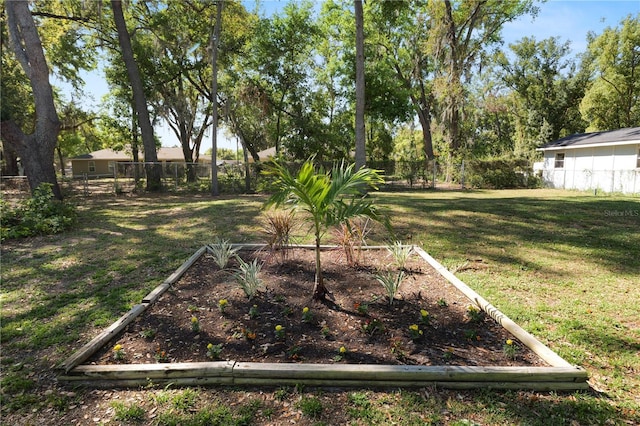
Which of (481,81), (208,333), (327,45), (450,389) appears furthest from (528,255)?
(481,81)

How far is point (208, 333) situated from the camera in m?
2.99

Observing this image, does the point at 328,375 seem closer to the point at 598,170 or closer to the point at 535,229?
the point at 535,229

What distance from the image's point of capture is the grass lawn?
2152mm

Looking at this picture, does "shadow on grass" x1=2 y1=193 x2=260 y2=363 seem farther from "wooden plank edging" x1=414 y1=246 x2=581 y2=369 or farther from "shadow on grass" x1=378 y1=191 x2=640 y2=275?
"shadow on grass" x1=378 y1=191 x2=640 y2=275

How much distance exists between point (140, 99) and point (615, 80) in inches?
1261

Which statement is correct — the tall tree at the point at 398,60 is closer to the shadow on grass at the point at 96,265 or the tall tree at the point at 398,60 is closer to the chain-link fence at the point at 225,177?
the chain-link fence at the point at 225,177

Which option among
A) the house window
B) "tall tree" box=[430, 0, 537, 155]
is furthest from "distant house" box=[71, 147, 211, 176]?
the house window

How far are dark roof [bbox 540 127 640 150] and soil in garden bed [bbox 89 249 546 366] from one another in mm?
18021

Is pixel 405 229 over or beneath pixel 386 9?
beneath

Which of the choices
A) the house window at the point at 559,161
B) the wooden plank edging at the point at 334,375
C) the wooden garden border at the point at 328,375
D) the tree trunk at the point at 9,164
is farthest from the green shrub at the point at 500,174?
the tree trunk at the point at 9,164

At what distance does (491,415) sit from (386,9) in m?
18.4

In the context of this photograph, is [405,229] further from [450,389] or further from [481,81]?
[481,81]

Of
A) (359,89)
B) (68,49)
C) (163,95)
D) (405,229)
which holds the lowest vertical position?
(405,229)

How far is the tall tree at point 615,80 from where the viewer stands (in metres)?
24.6
